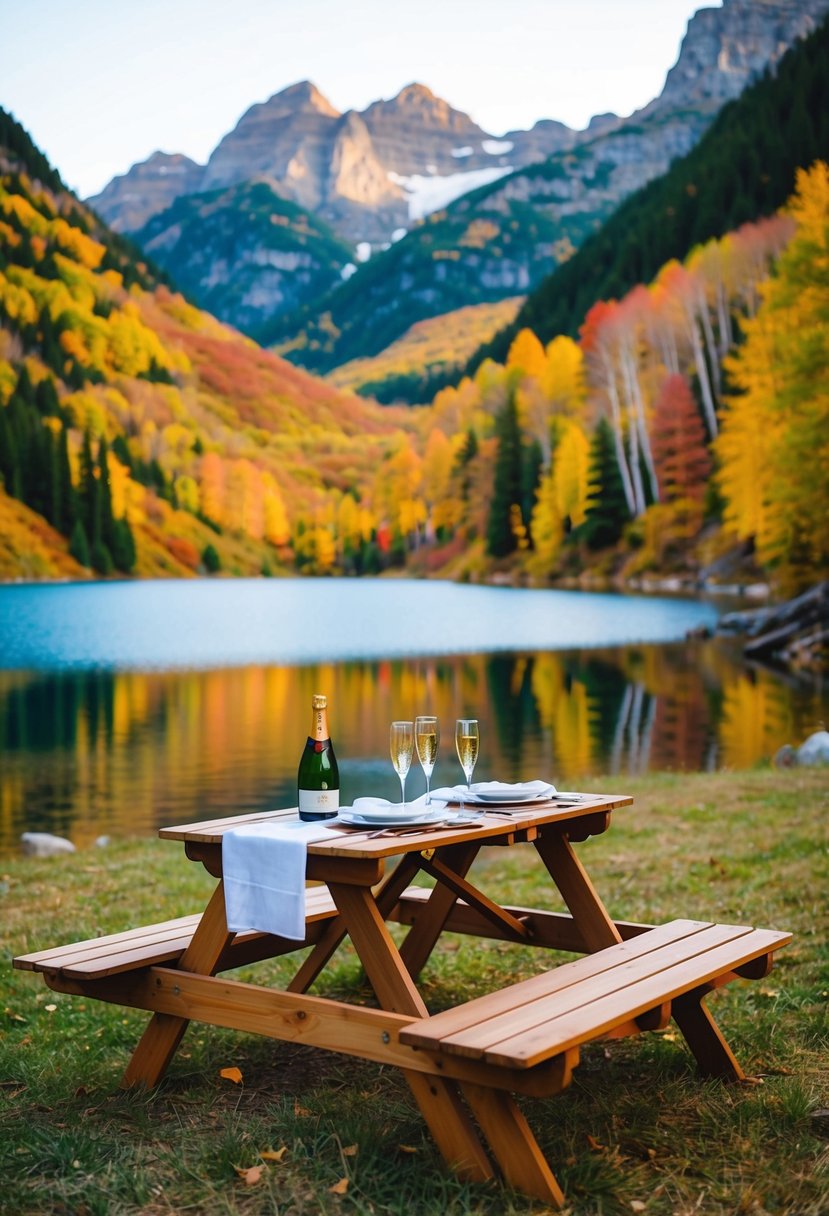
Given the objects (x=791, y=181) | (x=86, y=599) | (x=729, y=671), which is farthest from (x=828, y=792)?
(x=791, y=181)

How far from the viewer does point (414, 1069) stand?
9.80 ft

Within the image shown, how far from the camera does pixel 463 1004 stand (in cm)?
357

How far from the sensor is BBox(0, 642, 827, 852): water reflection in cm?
1341

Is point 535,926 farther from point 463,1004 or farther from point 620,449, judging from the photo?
point 620,449

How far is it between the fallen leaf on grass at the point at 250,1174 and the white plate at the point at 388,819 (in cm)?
95

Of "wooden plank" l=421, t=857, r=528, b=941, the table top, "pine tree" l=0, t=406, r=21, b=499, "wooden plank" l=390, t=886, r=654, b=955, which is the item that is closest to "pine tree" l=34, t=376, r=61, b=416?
"pine tree" l=0, t=406, r=21, b=499

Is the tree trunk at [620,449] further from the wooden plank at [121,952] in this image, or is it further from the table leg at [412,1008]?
the table leg at [412,1008]

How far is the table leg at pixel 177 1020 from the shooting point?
3602 millimetres

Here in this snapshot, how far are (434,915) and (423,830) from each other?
121 cm

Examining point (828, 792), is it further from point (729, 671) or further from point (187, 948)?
point (729, 671)

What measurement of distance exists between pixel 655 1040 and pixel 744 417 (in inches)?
1308

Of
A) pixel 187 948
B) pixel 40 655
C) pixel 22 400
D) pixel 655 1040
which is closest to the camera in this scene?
pixel 187 948

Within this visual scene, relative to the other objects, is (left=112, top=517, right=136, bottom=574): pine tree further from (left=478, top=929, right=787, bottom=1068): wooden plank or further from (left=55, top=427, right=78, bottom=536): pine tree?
(left=478, top=929, right=787, bottom=1068): wooden plank

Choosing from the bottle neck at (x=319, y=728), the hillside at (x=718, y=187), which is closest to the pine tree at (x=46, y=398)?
the hillside at (x=718, y=187)
